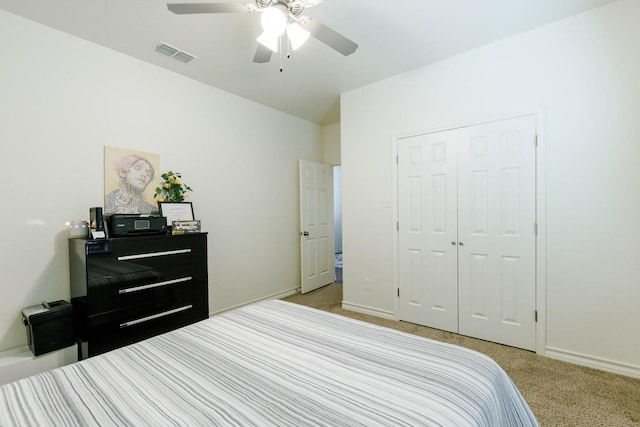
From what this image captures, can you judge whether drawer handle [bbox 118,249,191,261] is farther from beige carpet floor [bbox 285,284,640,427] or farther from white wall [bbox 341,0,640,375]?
white wall [bbox 341,0,640,375]

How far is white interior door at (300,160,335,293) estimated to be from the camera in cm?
423

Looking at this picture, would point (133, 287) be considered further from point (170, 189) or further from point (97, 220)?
point (170, 189)

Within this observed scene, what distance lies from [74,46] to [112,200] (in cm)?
128

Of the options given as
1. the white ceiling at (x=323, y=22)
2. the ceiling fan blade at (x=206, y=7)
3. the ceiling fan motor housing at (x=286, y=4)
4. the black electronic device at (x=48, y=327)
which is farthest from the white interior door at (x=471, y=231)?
the black electronic device at (x=48, y=327)

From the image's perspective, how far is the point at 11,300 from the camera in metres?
2.05

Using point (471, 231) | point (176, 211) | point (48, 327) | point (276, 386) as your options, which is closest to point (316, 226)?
point (176, 211)

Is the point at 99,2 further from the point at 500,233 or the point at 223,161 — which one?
the point at 500,233

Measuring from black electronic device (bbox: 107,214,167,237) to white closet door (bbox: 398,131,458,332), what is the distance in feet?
7.72

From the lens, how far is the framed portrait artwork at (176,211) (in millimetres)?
2723

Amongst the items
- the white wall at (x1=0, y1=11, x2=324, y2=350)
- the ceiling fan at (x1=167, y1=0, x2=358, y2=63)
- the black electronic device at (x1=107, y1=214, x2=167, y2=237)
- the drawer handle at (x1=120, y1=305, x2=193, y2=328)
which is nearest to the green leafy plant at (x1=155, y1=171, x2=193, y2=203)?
the white wall at (x1=0, y1=11, x2=324, y2=350)

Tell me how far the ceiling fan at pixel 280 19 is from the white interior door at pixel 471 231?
1507 mm

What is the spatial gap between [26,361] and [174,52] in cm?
262

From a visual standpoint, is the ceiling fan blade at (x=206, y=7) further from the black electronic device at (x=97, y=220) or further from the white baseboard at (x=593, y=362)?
the white baseboard at (x=593, y=362)

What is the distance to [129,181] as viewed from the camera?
2633 millimetres
